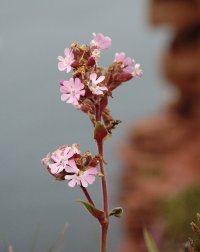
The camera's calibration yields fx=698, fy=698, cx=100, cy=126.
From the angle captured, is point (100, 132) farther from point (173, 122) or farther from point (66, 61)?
point (173, 122)

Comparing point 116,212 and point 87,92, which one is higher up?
point 87,92

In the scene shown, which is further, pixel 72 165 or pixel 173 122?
pixel 173 122

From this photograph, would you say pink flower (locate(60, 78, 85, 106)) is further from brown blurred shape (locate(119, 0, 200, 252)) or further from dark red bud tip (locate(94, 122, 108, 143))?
brown blurred shape (locate(119, 0, 200, 252))

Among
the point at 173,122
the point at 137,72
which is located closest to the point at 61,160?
the point at 137,72

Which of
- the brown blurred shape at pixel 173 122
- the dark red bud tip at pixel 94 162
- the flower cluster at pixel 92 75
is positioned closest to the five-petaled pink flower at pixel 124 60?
the flower cluster at pixel 92 75

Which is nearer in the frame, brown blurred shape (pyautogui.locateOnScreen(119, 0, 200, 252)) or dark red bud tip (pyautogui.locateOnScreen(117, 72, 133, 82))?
dark red bud tip (pyautogui.locateOnScreen(117, 72, 133, 82))

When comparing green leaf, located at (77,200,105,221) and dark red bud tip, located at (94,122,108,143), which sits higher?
dark red bud tip, located at (94,122,108,143)

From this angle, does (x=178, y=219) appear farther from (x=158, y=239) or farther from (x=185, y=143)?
(x=185, y=143)

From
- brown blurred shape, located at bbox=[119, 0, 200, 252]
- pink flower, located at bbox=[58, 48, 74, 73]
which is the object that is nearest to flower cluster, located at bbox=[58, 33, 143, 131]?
pink flower, located at bbox=[58, 48, 74, 73]

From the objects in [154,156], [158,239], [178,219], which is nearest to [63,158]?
[158,239]
